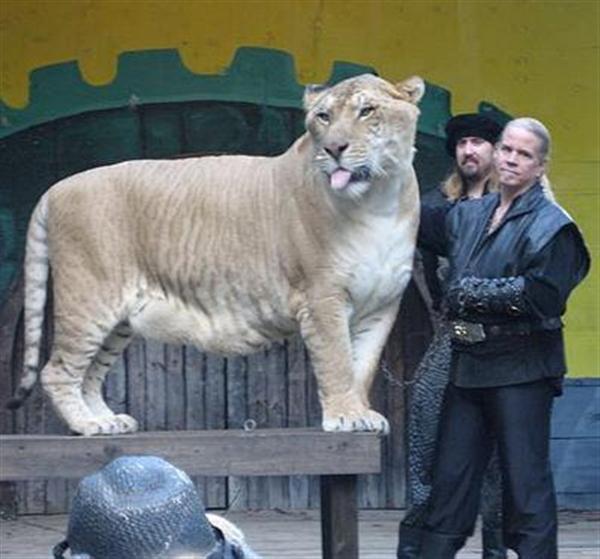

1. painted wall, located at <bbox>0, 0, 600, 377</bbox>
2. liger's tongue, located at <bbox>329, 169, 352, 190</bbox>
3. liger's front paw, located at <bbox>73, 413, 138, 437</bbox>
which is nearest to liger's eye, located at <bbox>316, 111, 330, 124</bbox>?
liger's tongue, located at <bbox>329, 169, 352, 190</bbox>

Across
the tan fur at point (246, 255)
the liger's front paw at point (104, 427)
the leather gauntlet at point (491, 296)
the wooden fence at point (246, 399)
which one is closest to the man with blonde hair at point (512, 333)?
the leather gauntlet at point (491, 296)

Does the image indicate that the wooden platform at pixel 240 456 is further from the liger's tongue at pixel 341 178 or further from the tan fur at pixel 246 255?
the liger's tongue at pixel 341 178

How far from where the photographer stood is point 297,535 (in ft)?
26.8

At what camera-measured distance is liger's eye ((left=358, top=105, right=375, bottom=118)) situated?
509cm

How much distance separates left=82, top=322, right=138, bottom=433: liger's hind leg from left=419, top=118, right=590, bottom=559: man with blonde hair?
920 mm

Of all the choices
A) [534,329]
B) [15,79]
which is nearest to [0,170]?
[15,79]

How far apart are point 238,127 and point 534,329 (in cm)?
330

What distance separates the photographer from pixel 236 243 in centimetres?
538

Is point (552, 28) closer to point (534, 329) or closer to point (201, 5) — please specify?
point (201, 5)

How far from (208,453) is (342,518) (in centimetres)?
42

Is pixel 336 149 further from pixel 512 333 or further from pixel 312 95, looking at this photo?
pixel 512 333

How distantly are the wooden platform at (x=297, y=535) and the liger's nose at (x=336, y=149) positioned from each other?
9.32ft

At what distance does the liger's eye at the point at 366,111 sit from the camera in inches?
200

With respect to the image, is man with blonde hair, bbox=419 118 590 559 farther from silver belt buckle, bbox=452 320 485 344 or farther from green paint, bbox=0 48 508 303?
green paint, bbox=0 48 508 303
